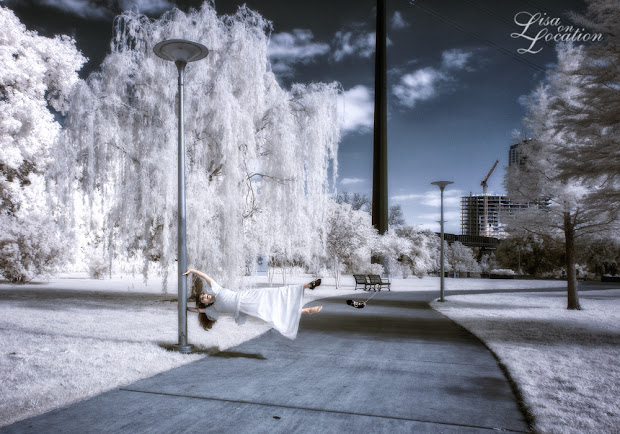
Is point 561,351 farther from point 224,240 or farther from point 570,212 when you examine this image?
point 570,212

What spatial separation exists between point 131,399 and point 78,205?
10117 mm

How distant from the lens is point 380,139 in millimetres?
43938

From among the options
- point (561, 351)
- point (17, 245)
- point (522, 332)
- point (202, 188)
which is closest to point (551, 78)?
point (522, 332)

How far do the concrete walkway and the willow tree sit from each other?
4.71 m

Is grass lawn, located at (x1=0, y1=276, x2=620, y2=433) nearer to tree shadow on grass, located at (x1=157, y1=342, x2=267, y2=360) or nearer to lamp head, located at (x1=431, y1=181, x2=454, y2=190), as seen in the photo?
tree shadow on grass, located at (x1=157, y1=342, x2=267, y2=360)

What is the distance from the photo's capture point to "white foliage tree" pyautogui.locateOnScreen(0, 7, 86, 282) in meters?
21.4

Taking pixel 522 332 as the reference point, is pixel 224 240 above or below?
above

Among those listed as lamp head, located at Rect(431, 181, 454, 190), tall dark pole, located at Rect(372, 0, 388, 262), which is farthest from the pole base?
tall dark pole, located at Rect(372, 0, 388, 262)

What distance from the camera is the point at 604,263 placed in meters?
49.5

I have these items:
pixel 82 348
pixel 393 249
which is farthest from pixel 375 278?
pixel 82 348

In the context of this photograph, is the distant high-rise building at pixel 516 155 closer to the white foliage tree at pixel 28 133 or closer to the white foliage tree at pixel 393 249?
the white foliage tree at pixel 28 133

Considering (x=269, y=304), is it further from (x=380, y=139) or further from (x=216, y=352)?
(x=380, y=139)

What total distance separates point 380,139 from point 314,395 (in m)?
40.3

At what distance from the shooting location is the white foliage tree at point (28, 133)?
21.4 meters
